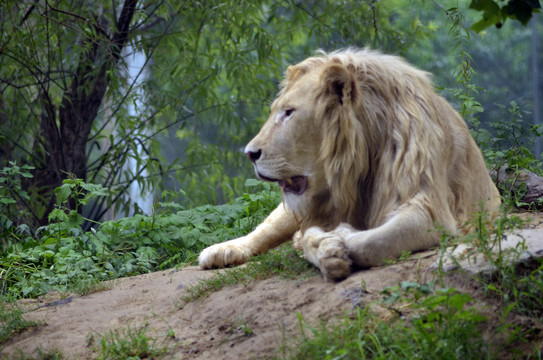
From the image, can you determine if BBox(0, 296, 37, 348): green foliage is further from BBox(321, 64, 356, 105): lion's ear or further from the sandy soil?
BBox(321, 64, 356, 105): lion's ear

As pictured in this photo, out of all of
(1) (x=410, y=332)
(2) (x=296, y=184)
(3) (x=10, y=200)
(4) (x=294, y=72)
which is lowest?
(1) (x=410, y=332)

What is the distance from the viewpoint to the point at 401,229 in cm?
318

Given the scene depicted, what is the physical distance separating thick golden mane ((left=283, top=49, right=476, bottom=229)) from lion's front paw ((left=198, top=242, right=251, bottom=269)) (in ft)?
2.53

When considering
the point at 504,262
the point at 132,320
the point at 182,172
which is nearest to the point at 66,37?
the point at 182,172

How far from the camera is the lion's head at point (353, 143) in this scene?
3467mm

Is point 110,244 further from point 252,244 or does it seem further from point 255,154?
point 255,154

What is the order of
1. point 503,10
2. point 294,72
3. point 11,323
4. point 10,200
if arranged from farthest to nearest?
point 10,200
point 294,72
point 11,323
point 503,10

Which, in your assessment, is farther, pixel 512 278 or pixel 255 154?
pixel 255 154

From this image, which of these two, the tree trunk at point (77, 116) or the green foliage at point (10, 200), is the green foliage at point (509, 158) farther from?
the tree trunk at point (77, 116)

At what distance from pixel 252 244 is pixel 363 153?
1.20 meters

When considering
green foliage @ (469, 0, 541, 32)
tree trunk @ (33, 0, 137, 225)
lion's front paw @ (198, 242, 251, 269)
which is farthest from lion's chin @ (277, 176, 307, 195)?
tree trunk @ (33, 0, 137, 225)

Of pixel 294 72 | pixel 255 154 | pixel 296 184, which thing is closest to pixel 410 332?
pixel 296 184

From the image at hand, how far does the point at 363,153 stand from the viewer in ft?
11.6

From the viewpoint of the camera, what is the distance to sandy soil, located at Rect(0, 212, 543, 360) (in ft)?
9.34
